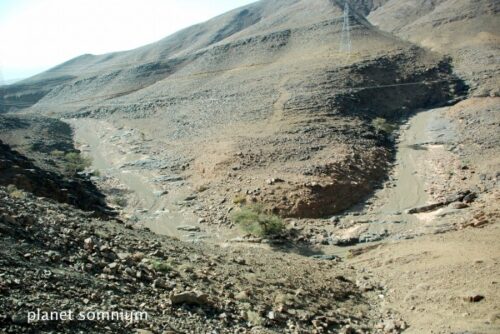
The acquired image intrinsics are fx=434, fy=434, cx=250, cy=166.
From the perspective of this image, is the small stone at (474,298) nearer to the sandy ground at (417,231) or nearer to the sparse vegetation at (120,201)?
the sandy ground at (417,231)

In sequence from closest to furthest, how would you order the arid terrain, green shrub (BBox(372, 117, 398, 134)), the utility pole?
the arid terrain < green shrub (BBox(372, 117, 398, 134)) < the utility pole

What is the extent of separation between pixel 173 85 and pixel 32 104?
3366 cm

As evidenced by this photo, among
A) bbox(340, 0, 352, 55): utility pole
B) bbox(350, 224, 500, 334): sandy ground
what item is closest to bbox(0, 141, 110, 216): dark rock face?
bbox(350, 224, 500, 334): sandy ground

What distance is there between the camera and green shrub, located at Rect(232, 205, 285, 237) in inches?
677

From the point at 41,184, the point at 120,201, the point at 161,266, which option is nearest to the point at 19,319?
the point at 161,266

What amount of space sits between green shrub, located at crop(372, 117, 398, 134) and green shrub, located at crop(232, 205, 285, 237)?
1572cm

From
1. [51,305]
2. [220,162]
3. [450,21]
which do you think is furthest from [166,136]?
[450,21]

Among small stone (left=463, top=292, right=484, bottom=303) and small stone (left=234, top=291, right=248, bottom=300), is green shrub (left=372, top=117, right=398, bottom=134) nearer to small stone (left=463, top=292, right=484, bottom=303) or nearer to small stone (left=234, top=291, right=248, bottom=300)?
small stone (left=463, top=292, right=484, bottom=303)

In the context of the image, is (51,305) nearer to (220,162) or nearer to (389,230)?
(389,230)

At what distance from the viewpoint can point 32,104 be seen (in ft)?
236

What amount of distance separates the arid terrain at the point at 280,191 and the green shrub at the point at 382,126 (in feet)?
0.50

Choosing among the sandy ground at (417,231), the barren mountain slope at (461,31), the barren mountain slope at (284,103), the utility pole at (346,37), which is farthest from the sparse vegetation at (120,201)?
the utility pole at (346,37)

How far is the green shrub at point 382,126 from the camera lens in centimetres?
3042

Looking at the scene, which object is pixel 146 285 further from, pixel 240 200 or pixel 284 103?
pixel 284 103
